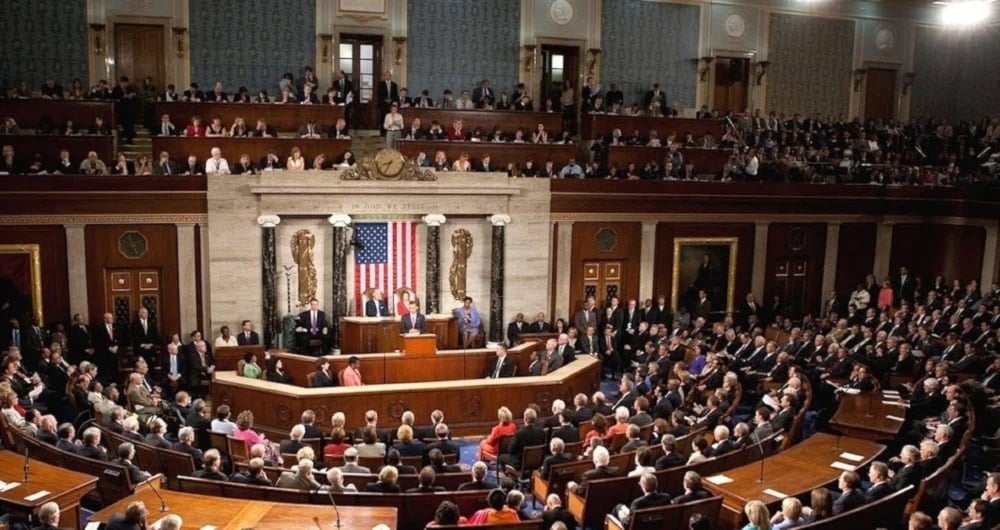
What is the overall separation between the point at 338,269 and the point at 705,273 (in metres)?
8.22

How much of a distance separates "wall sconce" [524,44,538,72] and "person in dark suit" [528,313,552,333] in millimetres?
7692

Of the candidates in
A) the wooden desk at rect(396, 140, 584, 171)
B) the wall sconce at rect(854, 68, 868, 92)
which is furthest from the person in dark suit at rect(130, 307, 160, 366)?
the wall sconce at rect(854, 68, 868, 92)

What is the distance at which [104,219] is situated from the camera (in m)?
15.1

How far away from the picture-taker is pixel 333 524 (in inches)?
279

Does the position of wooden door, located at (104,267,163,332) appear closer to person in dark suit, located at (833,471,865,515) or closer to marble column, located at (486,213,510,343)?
marble column, located at (486,213,510,343)

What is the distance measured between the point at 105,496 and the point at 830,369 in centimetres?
1059

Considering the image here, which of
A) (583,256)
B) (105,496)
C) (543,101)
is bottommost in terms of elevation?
(105,496)

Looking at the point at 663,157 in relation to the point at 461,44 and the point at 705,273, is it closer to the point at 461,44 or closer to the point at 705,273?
the point at 705,273

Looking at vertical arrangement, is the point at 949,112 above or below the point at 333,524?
above

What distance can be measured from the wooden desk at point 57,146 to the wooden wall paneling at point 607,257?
9.40m

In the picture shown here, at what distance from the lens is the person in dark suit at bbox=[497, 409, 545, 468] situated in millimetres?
10109

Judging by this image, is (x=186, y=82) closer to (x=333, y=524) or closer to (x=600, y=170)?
(x=600, y=170)

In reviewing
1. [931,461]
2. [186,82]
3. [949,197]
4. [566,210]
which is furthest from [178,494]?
[949,197]

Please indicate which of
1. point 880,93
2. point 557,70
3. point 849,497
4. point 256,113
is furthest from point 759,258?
point 849,497
